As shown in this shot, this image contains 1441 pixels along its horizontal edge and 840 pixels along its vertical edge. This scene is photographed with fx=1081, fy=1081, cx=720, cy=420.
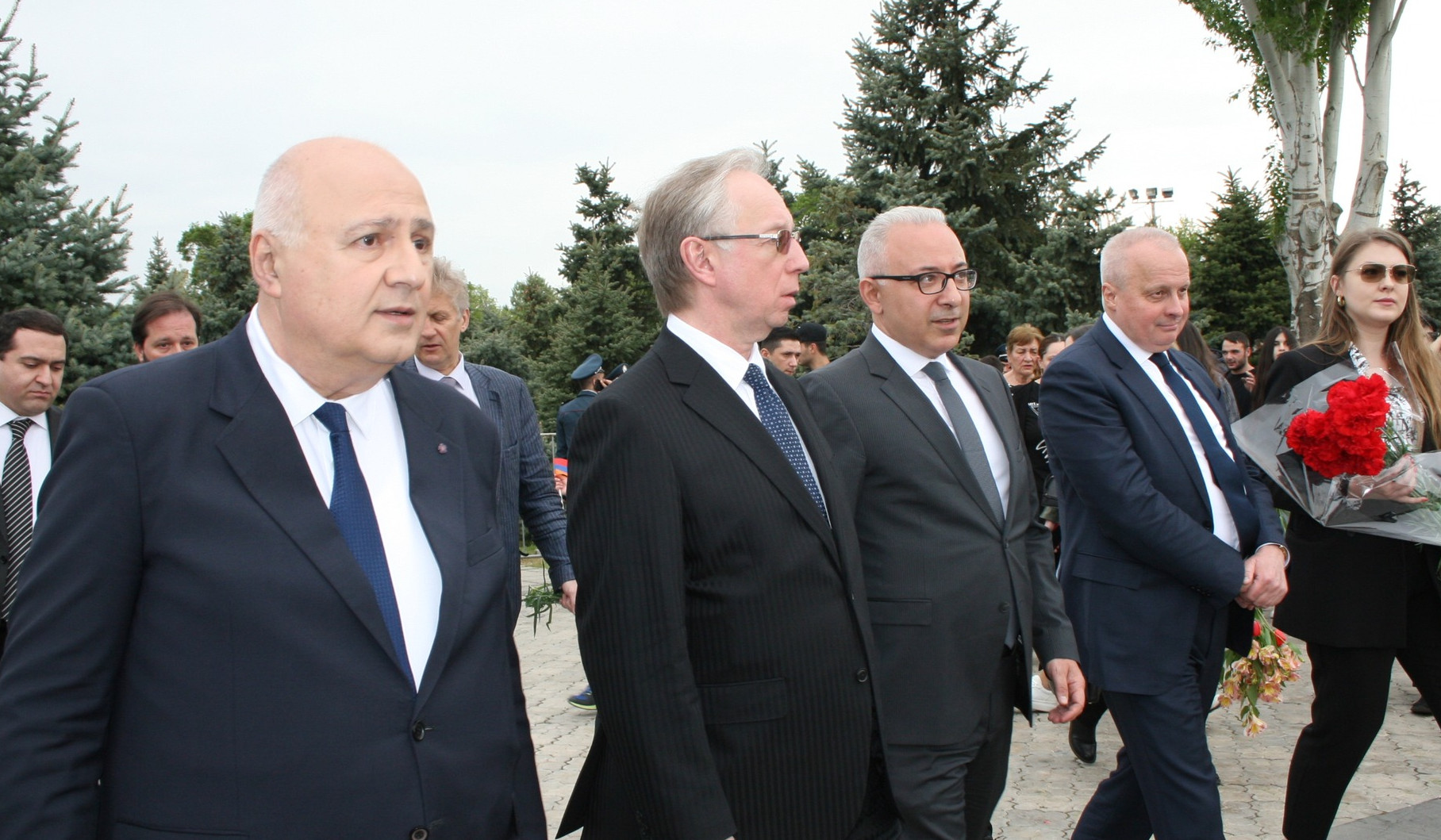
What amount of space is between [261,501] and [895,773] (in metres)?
1.67

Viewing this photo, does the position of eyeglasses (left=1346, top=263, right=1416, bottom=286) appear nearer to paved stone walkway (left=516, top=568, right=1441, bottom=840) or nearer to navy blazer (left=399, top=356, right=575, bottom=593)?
paved stone walkway (left=516, top=568, right=1441, bottom=840)

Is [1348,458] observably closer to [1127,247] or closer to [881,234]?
[1127,247]

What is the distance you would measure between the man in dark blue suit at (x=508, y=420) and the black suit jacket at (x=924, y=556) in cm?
143

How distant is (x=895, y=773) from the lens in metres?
2.69

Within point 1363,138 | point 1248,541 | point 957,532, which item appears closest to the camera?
point 957,532

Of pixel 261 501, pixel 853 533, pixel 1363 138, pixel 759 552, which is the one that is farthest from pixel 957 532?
pixel 1363 138

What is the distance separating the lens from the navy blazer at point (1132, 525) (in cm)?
361

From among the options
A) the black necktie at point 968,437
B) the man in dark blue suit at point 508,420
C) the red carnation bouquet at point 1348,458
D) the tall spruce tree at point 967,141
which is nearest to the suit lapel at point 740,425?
the black necktie at point 968,437

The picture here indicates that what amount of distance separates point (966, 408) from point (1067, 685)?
3.10 ft

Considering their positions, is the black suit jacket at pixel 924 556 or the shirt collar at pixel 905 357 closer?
the black suit jacket at pixel 924 556

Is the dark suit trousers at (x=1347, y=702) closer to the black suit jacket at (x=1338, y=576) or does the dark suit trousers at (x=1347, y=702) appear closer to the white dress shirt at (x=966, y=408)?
the black suit jacket at (x=1338, y=576)

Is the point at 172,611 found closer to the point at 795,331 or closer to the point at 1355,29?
the point at 795,331

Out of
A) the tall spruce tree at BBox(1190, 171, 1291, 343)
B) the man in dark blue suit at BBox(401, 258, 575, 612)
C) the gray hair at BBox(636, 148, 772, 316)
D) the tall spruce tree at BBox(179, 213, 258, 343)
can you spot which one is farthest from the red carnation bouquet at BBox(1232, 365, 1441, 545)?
the tall spruce tree at BBox(1190, 171, 1291, 343)

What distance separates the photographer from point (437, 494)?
2059mm
